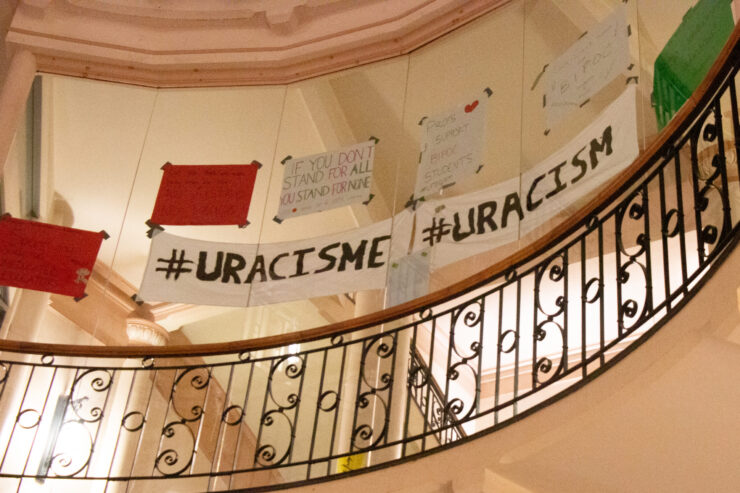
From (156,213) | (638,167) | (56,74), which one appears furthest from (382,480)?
(56,74)

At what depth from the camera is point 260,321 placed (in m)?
8.63

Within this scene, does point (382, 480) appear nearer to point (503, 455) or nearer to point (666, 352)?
point (503, 455)

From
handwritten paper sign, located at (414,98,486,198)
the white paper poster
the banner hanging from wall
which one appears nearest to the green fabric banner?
the banner hanging from wall

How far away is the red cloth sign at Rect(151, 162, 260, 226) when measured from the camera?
22.7 ft

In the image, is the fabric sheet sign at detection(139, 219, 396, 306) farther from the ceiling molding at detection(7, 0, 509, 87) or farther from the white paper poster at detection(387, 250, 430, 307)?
the ceiling molding at detection(7, 0, 509, 87)

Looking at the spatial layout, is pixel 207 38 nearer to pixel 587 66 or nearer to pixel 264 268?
pixel 264 268

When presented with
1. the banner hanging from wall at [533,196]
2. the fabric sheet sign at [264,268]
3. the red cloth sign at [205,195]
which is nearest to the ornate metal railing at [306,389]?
the fabric sheet sign at [264,268]

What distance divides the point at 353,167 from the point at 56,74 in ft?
9.40

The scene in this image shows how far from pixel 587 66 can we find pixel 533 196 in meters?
1.09

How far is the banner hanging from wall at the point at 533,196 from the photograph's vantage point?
5031 mm

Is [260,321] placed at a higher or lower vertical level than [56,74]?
lower

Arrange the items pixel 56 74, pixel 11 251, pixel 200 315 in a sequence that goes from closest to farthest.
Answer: pixel 11 251, pixel 56 74, pixel 200 315

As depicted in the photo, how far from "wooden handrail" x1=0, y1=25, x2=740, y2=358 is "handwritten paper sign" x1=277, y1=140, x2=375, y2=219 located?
2.05 m

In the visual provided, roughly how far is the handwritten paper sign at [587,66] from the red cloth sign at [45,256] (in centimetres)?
374
